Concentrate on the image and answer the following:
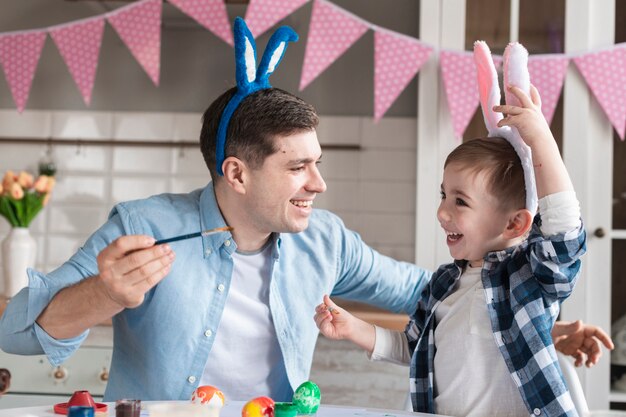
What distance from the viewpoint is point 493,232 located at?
1502mm

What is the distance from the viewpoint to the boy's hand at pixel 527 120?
1335 millimetres

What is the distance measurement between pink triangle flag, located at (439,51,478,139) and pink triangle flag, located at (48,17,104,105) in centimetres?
119

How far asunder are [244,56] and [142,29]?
4.83ft

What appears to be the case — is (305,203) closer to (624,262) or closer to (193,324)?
(193,324)

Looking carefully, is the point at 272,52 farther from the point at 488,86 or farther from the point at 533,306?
the point at 533,306

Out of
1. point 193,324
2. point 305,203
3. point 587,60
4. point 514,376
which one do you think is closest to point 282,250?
point 305,203

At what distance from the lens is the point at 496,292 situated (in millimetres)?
1438

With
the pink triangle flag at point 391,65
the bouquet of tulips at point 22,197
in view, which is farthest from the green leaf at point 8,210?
the pink triangle flag at point 391,65

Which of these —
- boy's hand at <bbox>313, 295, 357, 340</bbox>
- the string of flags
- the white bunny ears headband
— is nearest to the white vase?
the string of flags

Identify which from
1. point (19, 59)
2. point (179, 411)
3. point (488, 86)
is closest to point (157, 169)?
point (19, 59)

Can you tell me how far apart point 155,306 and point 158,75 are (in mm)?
1649

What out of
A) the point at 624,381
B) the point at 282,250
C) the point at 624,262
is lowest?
the point at 624,381

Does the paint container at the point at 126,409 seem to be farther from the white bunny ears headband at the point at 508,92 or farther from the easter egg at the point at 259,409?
the white bunny ears headband at the point at 508,92

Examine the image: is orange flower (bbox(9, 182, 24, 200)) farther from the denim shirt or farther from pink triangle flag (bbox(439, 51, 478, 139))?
pink triangle flag (bbox(439, 51, 478, 139))
